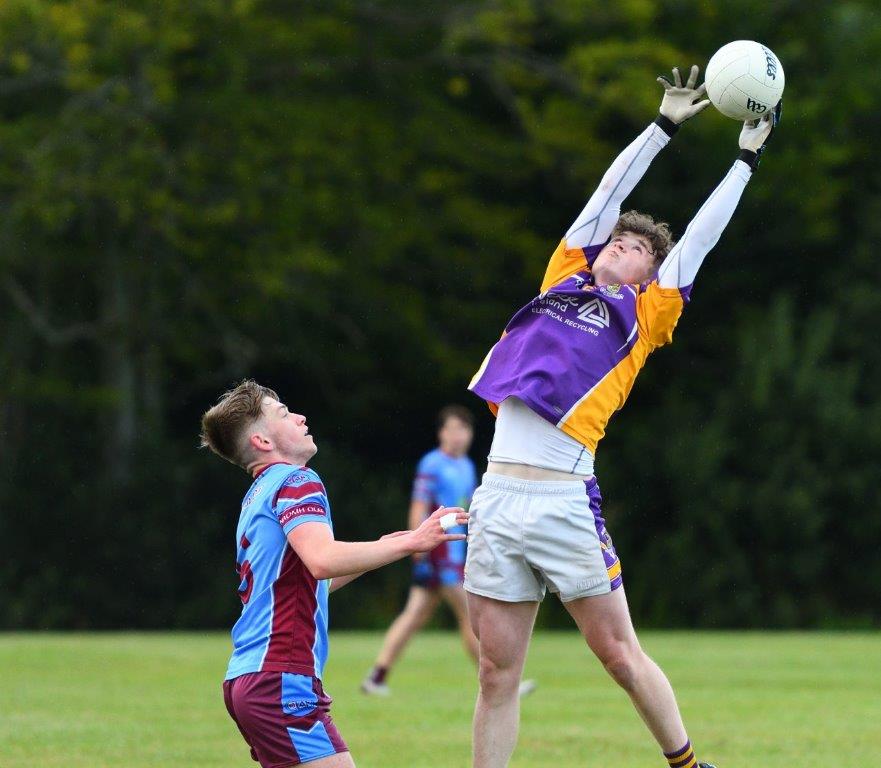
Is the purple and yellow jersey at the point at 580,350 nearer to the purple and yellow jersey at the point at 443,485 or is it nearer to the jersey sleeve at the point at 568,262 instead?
the jersey sleeve at the point at 568,262

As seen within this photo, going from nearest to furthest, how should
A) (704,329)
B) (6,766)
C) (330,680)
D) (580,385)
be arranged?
(580,385) → (6,766) → (330,680) → (704,329)

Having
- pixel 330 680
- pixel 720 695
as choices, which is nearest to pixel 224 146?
pixel 330 680

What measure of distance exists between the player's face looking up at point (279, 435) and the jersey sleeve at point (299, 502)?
20cm

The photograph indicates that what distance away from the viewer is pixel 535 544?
578 cm

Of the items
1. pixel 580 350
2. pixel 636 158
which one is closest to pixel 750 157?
pixel 636 158

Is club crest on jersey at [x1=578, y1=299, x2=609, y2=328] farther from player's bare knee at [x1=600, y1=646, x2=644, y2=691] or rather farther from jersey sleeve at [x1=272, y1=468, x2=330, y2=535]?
jersey sleeve at [x1=272, y1=468, x2=330, y2=535]

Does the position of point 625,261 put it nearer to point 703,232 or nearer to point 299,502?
point 703,232

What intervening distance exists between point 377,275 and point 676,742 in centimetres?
2228

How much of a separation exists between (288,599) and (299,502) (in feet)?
1.02

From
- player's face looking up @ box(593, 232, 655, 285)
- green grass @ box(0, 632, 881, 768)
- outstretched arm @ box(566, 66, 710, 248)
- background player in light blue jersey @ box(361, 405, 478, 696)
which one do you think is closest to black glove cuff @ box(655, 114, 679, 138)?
outstretched arm @ box(566, 66, 710, 248)

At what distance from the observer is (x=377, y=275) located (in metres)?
28.0

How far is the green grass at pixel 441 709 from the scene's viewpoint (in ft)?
27.9

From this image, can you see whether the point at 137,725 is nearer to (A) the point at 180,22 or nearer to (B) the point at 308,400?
(A) the point at 180,22

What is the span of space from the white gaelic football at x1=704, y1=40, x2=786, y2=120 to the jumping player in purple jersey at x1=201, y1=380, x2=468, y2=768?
1968 millimetres
